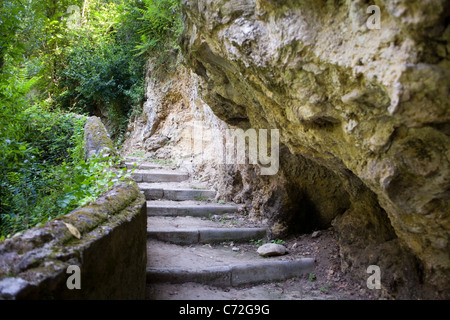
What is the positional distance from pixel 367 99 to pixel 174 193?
15.8 feet

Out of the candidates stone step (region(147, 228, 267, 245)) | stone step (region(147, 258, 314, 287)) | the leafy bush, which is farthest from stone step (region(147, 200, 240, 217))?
stone step (region(147, 258, 314, 287))

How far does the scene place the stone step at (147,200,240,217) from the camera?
556 centimetres

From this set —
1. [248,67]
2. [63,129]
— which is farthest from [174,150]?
[248,67]

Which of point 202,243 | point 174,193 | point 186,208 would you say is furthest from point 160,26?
point 202,243

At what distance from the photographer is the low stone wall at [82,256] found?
63.7 inches

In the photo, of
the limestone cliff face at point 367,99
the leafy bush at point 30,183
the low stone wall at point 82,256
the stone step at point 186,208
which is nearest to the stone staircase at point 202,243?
the stone step at point 186,208

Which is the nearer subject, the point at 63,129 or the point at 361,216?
the point at 361,216

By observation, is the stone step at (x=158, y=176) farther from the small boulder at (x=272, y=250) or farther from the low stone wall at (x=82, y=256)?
the low stone wall at (x=82, y=256)

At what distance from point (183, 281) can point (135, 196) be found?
4.01 feet

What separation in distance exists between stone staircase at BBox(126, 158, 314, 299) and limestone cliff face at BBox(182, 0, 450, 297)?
→ 3.76ft

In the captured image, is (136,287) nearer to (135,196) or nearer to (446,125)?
(135,196)

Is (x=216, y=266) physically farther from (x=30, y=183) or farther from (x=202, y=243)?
(x=30, y=183)

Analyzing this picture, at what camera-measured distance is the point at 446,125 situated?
6.44ft

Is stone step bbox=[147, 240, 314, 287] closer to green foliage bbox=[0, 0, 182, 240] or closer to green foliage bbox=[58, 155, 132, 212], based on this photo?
green foliage bbox=[58, 155, 132, 212]
